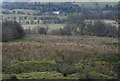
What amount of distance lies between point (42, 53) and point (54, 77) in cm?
626

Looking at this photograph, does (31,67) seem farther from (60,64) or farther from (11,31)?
(11,31)

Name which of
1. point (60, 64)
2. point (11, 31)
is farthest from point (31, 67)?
point (11, 31)

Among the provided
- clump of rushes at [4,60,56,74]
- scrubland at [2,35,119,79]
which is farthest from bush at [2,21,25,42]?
clump of rushes at [4,60,56,74]

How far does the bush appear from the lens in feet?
109

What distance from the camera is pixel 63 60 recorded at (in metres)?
13.6

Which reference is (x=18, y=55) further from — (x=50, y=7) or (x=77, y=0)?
(x=77, y=0)

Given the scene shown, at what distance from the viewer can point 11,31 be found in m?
35.7

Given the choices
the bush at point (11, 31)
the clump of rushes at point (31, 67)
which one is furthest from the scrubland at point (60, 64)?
the bush at point (11, 31)

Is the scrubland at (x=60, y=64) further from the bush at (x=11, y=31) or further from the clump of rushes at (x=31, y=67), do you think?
the bush at (x=11, y=31)

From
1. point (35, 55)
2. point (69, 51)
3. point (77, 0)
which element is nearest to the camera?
point (35, 55)

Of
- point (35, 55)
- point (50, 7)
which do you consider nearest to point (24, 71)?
point (35, 55)

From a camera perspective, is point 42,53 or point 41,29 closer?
point 42,53

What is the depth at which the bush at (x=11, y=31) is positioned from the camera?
3309cm

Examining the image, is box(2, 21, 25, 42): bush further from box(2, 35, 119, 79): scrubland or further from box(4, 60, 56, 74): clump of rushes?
box(4, 60, 56, 74): clump of rushes
